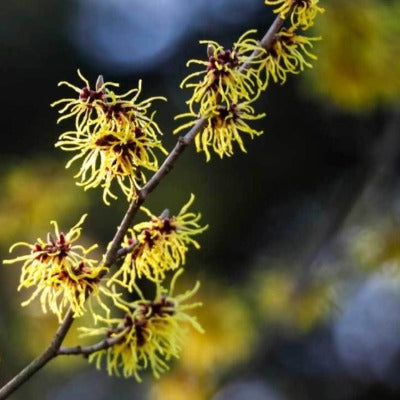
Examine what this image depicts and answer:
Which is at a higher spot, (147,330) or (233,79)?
(233,79)

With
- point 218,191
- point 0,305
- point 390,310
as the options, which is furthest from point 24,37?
point 390,310

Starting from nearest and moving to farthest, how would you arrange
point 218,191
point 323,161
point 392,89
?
point 392,89 < point 218,191 < point 323,161

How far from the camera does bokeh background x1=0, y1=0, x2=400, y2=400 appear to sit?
328 centimetres

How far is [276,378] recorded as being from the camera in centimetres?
695

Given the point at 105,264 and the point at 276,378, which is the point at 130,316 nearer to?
the point at 105,264

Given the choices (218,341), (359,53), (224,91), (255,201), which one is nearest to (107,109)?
(224,91)

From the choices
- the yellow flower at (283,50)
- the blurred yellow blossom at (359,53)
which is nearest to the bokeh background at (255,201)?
the blurred yellow blossom at (359,53)

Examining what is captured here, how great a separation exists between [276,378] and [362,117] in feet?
10.3

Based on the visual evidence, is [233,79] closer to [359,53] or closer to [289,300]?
[359,53]

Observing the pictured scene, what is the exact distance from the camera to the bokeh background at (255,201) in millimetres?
3281

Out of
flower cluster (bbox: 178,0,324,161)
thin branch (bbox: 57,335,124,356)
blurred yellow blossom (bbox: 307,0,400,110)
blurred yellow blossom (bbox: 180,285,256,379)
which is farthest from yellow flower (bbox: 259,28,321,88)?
blurred yellow blossom (bbox: 180,285,256,379)

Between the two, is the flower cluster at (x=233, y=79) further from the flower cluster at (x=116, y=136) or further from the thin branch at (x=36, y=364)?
the thin branch at (x=36, y=364)

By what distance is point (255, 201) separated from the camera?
5.66m

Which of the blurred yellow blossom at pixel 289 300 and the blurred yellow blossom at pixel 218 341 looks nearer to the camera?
the blurred yellow blossom at pixel 289 300
